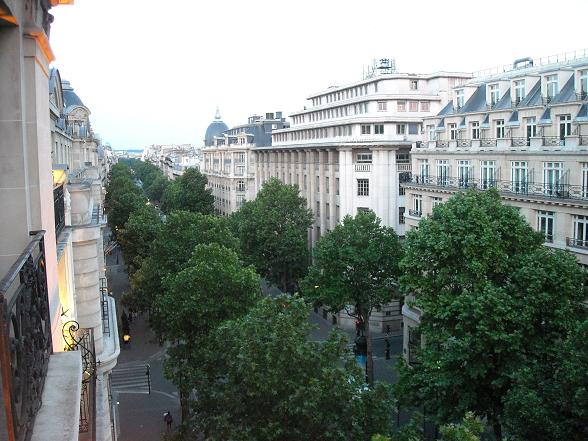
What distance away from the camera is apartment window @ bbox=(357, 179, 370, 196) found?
5925 centimetres

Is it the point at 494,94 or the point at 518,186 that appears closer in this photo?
the point at 518,186

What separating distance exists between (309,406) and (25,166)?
40.6 ft

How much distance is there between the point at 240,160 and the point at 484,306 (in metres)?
82.2

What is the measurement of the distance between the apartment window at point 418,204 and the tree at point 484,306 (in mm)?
17124

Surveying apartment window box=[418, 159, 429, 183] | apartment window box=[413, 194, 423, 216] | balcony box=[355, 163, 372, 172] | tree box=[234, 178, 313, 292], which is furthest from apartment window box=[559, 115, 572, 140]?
tree box=[234, 178, 313, 292]

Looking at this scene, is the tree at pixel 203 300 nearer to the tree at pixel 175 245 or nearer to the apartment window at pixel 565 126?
the tree at pixel 175 245

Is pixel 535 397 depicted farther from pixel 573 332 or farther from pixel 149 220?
pixel 149 220

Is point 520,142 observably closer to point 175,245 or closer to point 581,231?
point 581,231

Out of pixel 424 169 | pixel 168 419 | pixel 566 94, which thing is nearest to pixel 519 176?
pixel 566 94

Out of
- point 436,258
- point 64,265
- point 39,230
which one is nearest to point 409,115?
point 436,258

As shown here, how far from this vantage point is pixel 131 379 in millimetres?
45094

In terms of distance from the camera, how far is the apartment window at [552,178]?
1320 inches

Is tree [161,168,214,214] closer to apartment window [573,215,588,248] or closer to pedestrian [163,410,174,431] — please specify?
pedestrian [163,410,174,431]

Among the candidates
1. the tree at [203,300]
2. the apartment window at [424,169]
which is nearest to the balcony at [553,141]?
the apartment window at [424,169]
